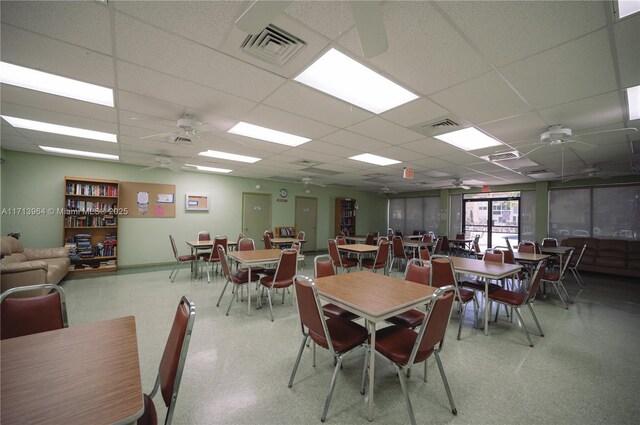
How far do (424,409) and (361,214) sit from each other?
9819 millimetres

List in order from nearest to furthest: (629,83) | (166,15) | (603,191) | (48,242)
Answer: (166,15) < (629,83) < (48,242) < (603,191)

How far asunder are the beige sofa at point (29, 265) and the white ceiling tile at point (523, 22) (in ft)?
17.1

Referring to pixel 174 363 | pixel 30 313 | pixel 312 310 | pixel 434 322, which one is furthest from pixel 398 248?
pixel 30 313

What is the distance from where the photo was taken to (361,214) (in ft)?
37.7

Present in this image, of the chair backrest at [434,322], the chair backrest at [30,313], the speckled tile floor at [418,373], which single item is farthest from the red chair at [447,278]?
the chair backrest at [30,313]

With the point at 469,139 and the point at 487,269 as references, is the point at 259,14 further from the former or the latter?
the point at 469,139

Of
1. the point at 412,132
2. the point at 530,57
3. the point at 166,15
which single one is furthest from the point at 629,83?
the point at 166,15

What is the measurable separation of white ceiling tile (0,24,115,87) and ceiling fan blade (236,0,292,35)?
152cm

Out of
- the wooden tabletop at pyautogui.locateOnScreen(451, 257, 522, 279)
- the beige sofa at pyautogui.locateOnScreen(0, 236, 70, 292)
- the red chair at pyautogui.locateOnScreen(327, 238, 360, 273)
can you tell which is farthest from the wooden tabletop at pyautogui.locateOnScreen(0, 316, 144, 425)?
the red chair at pyautogui.locateOnScreen(327, 238, 360, 273)

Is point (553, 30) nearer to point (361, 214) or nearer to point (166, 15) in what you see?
point (166, 15)

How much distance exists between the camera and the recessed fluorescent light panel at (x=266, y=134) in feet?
11.9

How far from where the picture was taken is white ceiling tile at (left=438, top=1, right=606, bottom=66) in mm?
1453

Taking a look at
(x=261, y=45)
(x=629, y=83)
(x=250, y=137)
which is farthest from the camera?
(x=250, y=137)

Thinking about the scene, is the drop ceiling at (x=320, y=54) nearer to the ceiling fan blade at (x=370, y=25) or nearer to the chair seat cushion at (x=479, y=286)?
the ceiling fan blade at (x=370, y=25)
